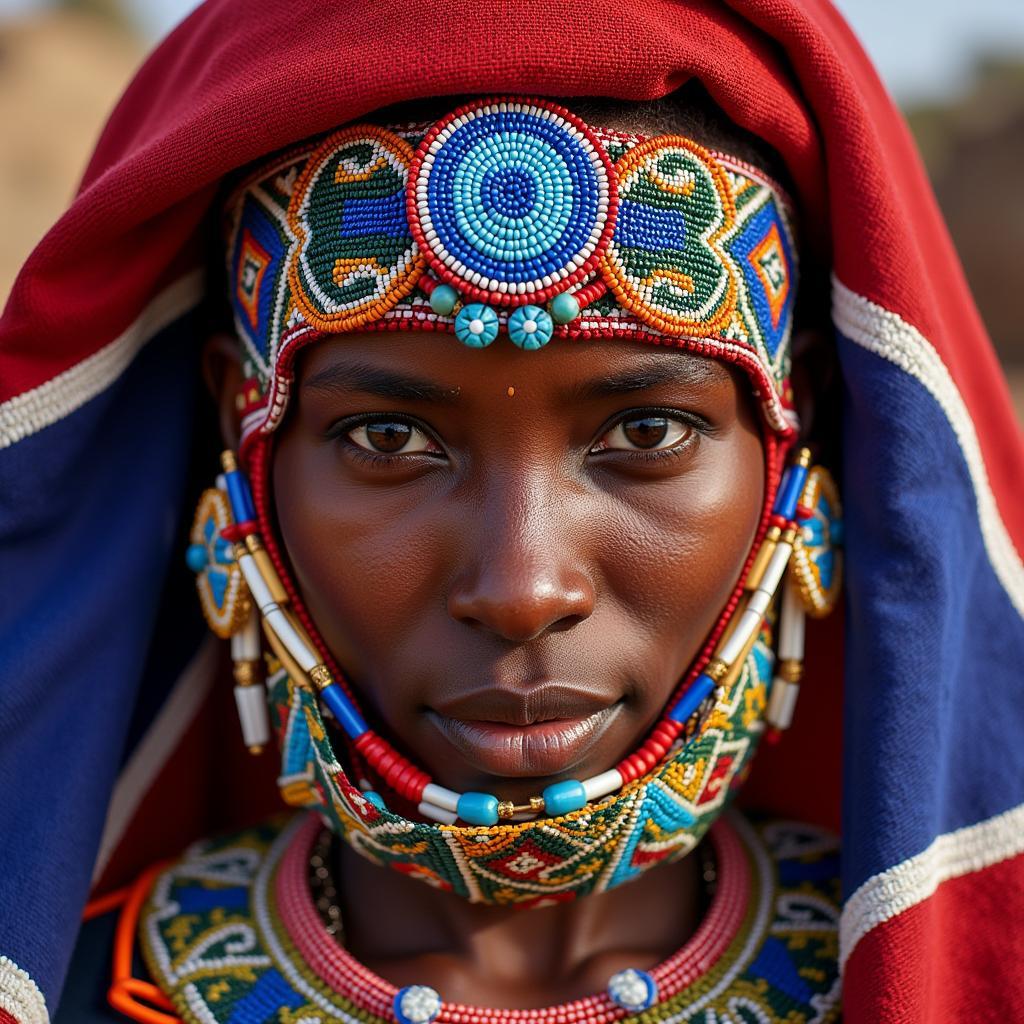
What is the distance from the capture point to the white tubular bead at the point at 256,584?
1823 millimetres

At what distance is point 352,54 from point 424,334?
0.36 meters

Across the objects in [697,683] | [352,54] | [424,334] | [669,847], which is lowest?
[669,847]

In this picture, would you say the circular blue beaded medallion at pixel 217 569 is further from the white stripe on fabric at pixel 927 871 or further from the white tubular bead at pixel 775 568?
the white stripe on fabric at pixel 927 871

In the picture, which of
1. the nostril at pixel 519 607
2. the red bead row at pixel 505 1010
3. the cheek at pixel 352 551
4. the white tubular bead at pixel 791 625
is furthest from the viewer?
the white tubular bead at pixel 791 625

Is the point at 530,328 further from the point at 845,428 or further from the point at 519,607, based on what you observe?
the point at 845,428

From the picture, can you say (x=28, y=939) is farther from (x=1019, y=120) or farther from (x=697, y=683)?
(x=1019, y=120)

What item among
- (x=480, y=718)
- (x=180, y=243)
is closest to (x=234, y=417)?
(x=180, y=243)

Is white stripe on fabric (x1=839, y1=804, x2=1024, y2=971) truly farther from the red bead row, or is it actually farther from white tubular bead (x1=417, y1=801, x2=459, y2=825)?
white tubular bead (x1=417, y1=801, x2=459, y2=825)

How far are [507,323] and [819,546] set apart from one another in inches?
23.4

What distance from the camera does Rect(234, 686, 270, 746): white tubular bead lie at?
189cm

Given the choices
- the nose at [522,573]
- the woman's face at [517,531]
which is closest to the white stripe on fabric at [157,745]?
the woman's face at [517,531]

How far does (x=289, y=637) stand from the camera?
181 cm

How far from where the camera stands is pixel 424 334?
1.61 m

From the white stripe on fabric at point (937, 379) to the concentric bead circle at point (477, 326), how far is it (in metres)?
0.54
